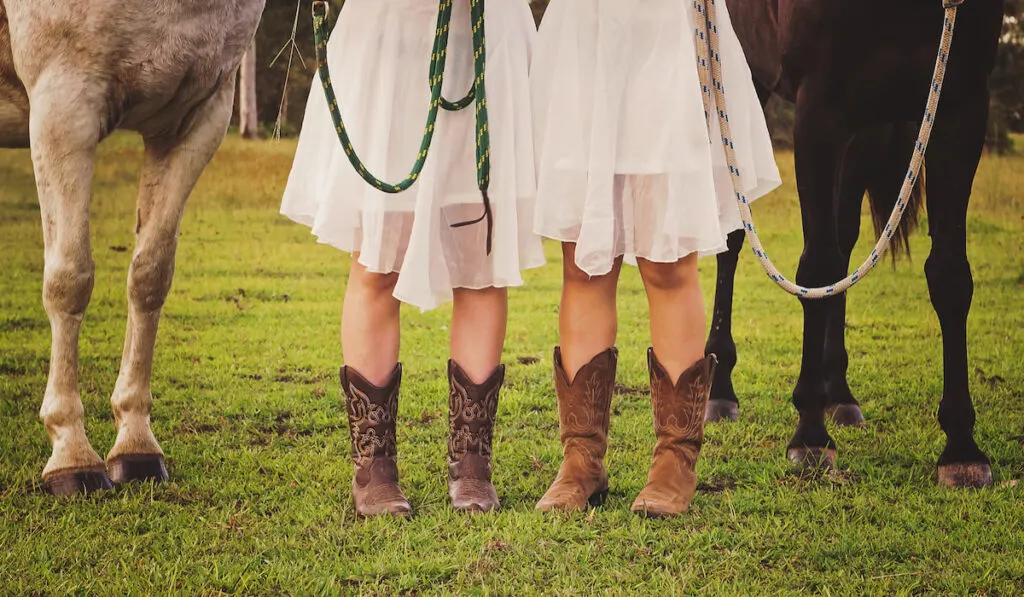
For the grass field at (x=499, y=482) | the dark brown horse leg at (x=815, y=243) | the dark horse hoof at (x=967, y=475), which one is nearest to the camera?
the grass field at (x=499, y=482)

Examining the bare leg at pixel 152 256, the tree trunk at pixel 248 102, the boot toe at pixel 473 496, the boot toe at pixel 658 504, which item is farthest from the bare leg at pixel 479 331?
the tree trunk at pixel 248 102

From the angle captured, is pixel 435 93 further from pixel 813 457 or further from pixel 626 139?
pixel 813 457

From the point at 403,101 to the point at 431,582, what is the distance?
4.16ft

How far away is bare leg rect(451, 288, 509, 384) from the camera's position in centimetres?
297

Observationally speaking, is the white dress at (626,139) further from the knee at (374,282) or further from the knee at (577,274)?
the knee at (374,282)

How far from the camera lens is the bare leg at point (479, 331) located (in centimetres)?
297

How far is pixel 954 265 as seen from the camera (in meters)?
3.38

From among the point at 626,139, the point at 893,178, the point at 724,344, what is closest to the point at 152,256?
the point at 626,139

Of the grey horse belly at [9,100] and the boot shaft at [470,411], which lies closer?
the boot shaft at [470,411]

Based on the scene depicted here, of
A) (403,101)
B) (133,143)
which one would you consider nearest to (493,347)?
(403,101)

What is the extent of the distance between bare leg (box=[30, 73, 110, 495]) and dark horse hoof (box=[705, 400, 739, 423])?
2282mm

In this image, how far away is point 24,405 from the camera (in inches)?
169

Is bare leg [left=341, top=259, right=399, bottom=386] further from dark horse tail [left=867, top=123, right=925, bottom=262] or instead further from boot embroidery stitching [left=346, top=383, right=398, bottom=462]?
dark horse tail [left=867, top=123, right=925, bottom=262]

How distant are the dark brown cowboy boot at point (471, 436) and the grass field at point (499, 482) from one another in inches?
3.6
